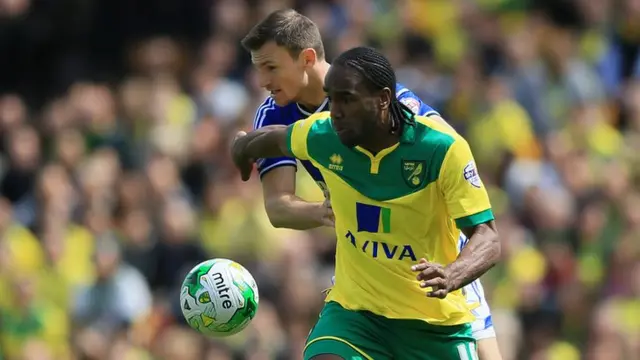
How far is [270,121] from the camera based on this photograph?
930 cm

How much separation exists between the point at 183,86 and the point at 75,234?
2964mm

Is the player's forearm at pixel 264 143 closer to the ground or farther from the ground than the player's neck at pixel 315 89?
closer to the ground

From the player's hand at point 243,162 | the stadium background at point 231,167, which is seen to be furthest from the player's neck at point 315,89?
the stadium background at point 231,167

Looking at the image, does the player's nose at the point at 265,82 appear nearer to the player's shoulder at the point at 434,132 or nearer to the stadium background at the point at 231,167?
the player's shoulder at the point at 434,132

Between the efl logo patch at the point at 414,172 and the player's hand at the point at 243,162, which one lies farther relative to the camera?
the player's hand at the point at 243,162

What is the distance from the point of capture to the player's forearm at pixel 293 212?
899cm

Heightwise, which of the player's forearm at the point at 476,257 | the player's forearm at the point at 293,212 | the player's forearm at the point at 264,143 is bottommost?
the player's forearm at the point at 293,212

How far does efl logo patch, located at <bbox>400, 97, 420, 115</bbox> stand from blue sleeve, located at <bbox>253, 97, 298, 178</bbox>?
1.11m

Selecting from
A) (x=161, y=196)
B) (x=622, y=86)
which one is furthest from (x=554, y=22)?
(x=161, y=196)

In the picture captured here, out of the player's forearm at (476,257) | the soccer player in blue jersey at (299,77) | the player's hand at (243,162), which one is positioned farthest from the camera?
the soccer player in blue jersey at (299,77)

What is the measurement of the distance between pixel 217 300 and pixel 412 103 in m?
1.63

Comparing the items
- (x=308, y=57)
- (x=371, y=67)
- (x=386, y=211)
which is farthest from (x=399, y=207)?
(x=308, y=57)

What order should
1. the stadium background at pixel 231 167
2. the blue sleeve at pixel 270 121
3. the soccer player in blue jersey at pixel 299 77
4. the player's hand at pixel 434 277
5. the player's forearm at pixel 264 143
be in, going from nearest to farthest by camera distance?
the player's hand at pixel 434 277 → the player's forearm at pixel 264 143 → the soccer player in blue jersey at pixel 299 77 → the blue sleeve at pixel 270 121 → the stadium background at pixel 231 167

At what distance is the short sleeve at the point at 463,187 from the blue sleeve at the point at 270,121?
1.64 meters
